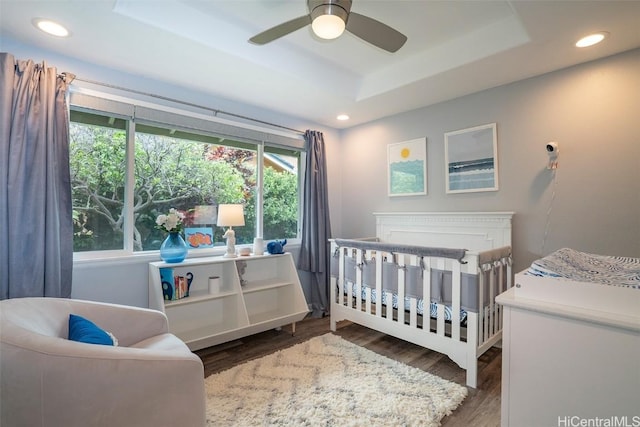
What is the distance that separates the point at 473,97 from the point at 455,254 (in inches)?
63.5

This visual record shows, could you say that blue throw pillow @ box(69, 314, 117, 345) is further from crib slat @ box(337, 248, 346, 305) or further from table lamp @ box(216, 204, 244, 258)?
crib slat @ box(337, 248, 346, 305)

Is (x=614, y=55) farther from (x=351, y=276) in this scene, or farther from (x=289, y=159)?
(x=289, y=159)

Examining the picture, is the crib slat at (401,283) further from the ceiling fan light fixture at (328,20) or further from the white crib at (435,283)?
the ceiling fan light fixture at (328,20)

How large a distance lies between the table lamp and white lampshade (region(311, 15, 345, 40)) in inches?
63.6

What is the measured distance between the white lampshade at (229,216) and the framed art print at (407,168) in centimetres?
172

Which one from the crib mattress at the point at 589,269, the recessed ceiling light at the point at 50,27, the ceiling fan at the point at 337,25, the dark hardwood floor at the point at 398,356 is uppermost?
the recessed ceiling light at the point at 50,27

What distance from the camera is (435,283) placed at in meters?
2.14

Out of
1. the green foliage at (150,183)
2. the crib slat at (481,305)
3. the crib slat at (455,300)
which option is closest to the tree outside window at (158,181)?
the green foliage at (150,183)

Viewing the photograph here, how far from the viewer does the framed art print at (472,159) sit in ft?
8.64

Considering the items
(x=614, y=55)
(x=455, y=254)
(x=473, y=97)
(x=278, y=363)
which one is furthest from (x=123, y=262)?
(x=614, y=55)

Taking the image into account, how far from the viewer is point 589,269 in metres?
1.40

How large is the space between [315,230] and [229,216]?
1.07 metres

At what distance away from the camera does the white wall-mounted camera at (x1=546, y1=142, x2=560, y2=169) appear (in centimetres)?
226

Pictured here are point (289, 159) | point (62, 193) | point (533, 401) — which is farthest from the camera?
point (289, 159)
